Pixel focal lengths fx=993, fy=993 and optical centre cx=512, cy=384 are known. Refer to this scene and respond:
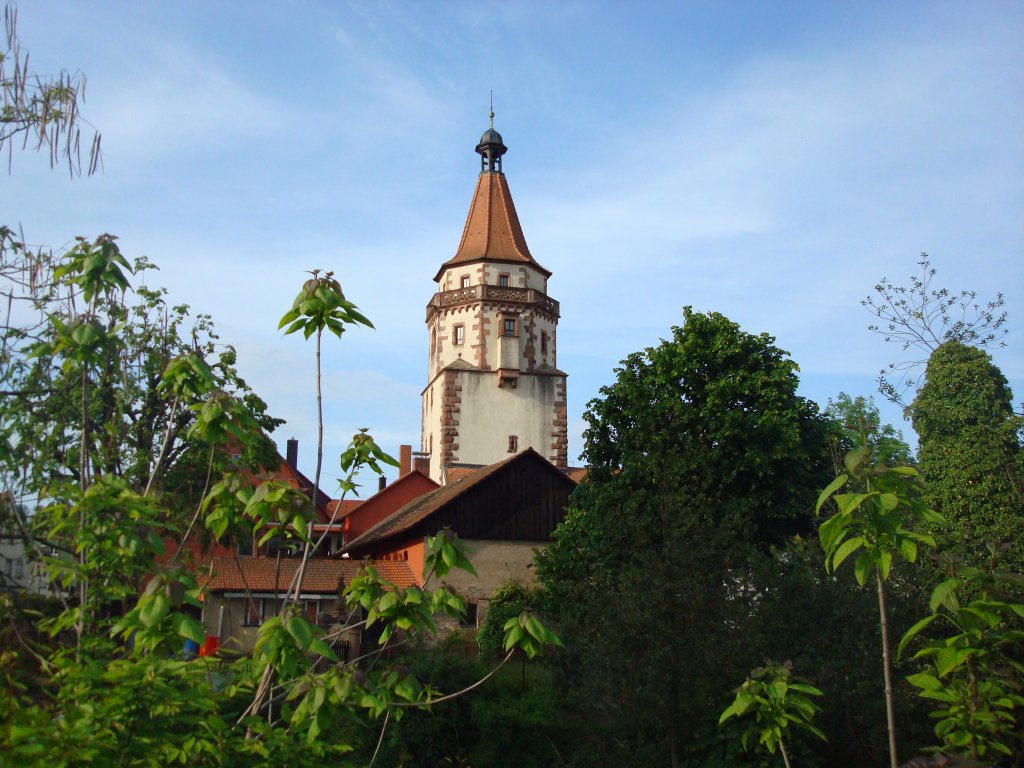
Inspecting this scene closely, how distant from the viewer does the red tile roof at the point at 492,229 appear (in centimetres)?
5344

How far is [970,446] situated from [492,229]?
32643 millimetres

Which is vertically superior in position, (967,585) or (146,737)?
(967,585)

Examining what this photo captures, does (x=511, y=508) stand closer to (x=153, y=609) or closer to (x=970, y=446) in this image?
(x=970, y=446)

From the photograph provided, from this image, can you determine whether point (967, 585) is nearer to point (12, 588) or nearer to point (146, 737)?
point (146, 737)

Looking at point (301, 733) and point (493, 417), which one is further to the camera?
point (493, 417)

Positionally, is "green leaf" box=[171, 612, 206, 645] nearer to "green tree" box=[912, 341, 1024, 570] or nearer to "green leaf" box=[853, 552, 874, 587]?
"green leaf" box=[853, 552, 874, 587]

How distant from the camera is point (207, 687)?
15.7 feet

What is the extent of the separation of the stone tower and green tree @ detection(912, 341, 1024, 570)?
2348cm

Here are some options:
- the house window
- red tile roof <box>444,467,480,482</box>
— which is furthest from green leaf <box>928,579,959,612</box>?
red tile roof <box>444,467,480,482</box>

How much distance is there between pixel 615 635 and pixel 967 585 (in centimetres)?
925

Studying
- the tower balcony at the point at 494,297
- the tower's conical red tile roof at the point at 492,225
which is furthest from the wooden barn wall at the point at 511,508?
the tower's conical red tile roof at the point at 492,225

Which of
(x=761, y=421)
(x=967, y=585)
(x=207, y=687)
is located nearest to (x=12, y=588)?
(x=207, y=687)

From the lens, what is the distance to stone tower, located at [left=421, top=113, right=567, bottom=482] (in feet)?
162

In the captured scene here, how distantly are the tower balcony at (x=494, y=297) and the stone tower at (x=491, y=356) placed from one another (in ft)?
0.17
